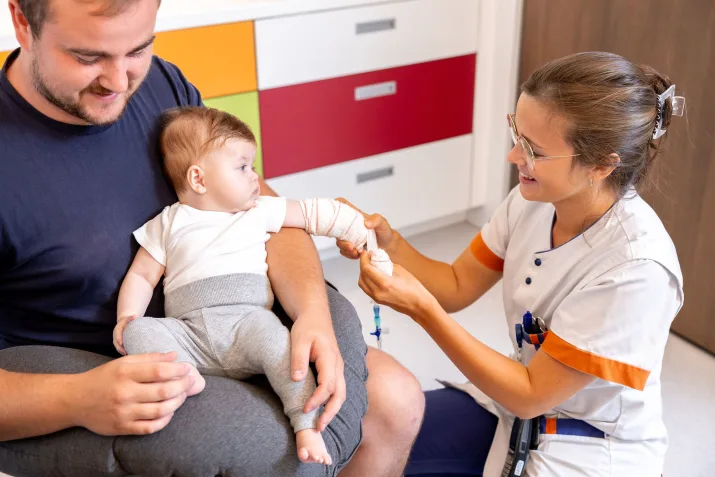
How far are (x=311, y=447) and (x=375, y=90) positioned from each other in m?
1.70

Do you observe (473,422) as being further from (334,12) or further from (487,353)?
(334,12)

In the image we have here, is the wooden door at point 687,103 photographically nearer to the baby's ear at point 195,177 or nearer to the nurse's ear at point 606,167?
the nurse's ear at point 606,167

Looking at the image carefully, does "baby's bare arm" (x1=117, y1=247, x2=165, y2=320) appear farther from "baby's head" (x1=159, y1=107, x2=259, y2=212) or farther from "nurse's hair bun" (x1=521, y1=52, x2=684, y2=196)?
"nurse's hair bun" (x1=521, y1=52, x2=684, y2=196)

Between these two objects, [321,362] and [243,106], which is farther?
[243,106]

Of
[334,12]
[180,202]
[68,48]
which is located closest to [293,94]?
[334,12]

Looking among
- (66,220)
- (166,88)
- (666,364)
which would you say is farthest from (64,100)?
(666,364)

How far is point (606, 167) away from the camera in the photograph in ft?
4.74

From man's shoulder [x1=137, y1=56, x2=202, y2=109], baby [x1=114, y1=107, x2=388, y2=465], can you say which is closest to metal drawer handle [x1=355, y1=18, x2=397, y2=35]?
man's shoulder [x1=137, y1=56, x2=202, y2=109]

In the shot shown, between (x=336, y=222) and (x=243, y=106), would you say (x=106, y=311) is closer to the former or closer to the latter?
(x=336, y=222)

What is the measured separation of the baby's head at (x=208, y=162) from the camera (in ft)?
4.86

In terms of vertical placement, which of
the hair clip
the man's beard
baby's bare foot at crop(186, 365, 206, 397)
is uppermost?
the man's beard

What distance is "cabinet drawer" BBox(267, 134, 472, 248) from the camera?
276 centimetres

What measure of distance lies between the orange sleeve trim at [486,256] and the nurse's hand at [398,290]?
0.29 meters

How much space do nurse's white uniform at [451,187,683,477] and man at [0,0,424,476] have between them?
0.28 meters
